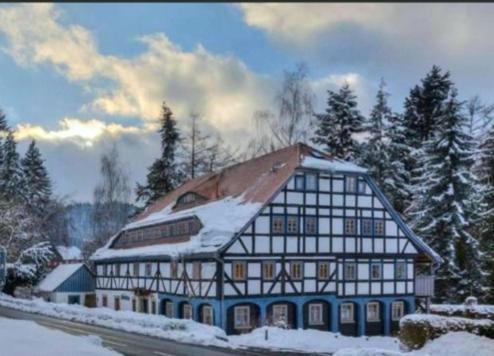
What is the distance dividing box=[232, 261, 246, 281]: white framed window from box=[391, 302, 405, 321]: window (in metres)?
10.2

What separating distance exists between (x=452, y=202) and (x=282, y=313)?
13.1 meters

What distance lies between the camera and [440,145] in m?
40.7

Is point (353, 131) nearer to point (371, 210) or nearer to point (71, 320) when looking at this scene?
point (371, 210)

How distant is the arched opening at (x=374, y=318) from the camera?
37.8m

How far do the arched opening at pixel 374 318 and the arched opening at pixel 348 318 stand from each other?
2.22ft

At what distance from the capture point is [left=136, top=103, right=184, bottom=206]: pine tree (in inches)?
2384

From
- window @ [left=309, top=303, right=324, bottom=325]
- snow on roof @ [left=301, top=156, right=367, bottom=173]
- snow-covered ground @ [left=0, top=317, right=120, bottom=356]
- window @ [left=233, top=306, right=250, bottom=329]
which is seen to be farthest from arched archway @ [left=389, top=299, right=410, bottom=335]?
snow-covered ground @ [left=0, top=317, right=120, bottom=356]

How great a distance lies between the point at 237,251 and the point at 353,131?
2250 centimetres

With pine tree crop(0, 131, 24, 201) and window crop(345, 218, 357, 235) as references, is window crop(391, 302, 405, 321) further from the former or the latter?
pine tree crop(0, 131, 24, 201)

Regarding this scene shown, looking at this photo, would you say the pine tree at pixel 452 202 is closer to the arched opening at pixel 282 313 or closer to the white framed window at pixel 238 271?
the arched opening at pixel 282 313

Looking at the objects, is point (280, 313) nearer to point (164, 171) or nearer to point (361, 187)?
point (361, 187)

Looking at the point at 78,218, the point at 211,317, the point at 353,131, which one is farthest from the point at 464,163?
the point at 78,218

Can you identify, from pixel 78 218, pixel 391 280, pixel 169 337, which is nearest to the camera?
pixel 169 337

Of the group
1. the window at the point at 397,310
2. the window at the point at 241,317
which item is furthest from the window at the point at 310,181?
the window at the point at 397,310
